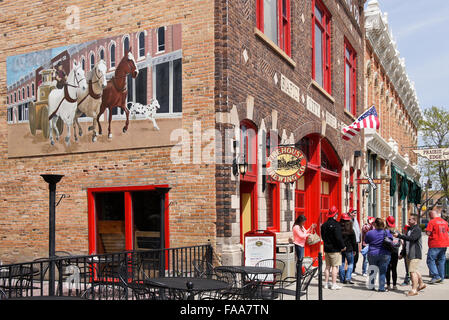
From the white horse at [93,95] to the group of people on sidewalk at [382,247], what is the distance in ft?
17.5

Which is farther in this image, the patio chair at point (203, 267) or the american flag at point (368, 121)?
the american flag at point (368, 121)

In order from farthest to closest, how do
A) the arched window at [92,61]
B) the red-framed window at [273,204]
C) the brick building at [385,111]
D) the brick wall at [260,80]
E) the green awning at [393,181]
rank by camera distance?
the green awning at [393,181]
the brick building at [385,111]
the red-framed window at [273,204]
the arched window at [92,61]
the brick wall at [260,80]

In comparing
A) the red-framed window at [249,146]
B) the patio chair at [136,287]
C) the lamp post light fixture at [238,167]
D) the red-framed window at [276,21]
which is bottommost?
the patio chair at [136,287]

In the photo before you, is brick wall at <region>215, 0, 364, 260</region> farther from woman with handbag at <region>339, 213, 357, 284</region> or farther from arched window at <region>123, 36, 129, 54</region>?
arched window at <region>123, 36, 129, 54</region>

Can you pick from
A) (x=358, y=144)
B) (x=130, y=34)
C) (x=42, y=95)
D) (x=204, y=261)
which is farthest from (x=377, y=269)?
(x=358, y=144)

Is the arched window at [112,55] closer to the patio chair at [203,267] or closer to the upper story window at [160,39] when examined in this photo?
the upper story window at [160,39]

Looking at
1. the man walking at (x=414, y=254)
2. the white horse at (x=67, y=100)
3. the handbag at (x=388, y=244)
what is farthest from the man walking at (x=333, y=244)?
the white horse at (x=67, y=100)

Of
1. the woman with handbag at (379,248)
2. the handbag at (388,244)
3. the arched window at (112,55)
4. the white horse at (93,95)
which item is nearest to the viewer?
the handbag at (388,244)

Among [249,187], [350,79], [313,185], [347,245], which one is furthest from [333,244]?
[350,79]

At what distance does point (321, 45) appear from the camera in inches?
732

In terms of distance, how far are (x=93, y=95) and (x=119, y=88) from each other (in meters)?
Answer: 0.76

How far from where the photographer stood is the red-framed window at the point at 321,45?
17.5 meters

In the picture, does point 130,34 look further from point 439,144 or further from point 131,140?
point 439,144

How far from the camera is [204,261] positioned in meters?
10.6
